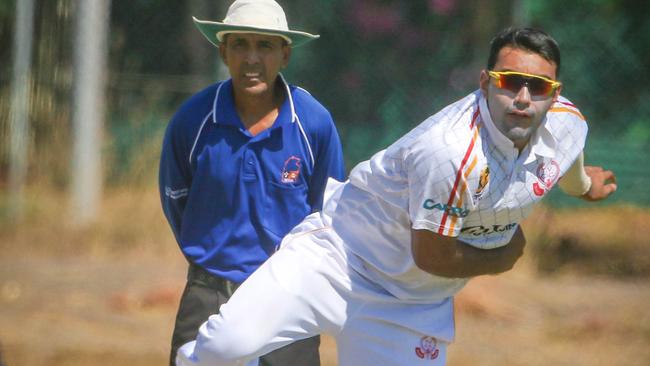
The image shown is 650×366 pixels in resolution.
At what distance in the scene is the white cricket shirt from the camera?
362cm

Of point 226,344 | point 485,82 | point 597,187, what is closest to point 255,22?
point 485,82

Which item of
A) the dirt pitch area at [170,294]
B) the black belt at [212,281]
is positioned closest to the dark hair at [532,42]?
the black belt at [212,281]

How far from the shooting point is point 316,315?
13.0 ft

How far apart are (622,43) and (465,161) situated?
5456mm

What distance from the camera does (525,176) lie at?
381 cm

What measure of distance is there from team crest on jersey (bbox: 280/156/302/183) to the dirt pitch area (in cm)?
258

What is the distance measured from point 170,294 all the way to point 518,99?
A: 14.8 ft

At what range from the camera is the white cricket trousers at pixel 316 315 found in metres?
3.86

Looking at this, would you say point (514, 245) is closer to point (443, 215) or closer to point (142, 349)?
point (443, 215)

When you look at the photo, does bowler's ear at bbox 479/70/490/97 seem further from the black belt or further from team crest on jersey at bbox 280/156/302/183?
the black belt

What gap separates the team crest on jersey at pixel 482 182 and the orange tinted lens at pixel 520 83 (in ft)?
0.94

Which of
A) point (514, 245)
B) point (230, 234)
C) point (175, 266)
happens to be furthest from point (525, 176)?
point (175, 266)

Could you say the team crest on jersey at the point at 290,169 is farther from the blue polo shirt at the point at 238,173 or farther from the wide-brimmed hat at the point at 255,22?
the wide-brimmed hat at the point at 255,22

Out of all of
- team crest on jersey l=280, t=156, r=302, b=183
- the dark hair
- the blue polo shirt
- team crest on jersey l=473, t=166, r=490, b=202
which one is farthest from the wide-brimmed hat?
team crest on jersey l=473, t=166, r=490, b=202
